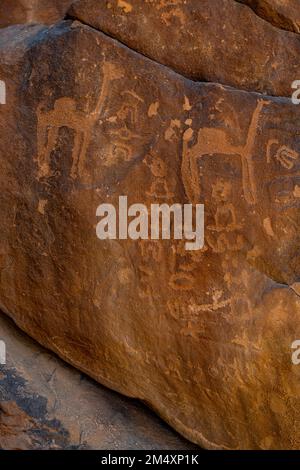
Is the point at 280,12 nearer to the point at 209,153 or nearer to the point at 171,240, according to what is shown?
the point at 209,153

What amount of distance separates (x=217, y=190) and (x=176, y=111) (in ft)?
1.24

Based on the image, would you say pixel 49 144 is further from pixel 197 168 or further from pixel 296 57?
pixel 296 57

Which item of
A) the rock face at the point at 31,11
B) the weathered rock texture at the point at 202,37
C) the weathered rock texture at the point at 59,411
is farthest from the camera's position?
the rock face at the point at 31,11

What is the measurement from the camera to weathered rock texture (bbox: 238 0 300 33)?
311cm

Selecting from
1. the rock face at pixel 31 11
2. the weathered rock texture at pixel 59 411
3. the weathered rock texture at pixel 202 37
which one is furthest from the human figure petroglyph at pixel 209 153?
the rock face at pixel 31 11

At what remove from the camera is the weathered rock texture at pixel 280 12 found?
10.2 ft

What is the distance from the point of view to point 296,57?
3.11 m

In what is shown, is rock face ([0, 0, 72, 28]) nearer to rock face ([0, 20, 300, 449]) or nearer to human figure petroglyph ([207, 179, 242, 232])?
rock face ([0, 20, 300, 449])

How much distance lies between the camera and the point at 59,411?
2.97 meters

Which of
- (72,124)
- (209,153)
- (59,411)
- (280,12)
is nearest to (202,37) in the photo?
(280,12)

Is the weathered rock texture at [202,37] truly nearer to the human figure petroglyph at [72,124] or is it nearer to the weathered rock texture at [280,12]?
the weathered rock texture at [280,12]

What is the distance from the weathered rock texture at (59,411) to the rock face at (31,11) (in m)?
1.53

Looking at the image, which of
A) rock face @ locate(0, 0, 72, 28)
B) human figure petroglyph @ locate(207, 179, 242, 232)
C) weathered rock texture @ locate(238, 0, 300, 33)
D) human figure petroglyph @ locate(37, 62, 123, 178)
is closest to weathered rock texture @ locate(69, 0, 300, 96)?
weathered rock texture @ locate(238, 0, 300, 33)

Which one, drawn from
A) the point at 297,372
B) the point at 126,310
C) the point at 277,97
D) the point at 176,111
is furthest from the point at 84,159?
the point at 297,372
